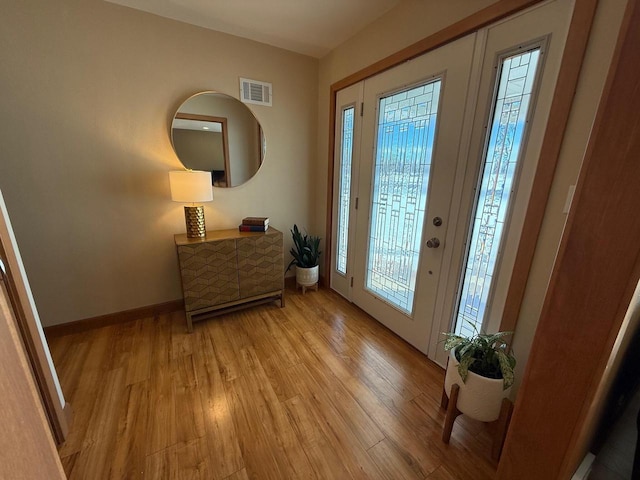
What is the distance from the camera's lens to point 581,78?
999mm

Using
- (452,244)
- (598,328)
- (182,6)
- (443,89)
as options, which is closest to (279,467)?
(598,328)

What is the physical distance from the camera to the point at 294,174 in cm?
265

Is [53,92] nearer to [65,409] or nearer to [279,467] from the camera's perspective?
[65,409]

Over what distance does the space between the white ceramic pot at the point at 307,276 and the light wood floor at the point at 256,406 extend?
1.97ft

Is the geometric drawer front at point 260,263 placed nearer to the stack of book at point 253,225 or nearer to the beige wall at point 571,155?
the stack of book at point 253,225

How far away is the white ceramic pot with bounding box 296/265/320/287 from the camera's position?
8.79 ft

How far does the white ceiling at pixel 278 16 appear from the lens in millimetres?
1737

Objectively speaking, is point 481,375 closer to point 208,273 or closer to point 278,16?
point 208,273

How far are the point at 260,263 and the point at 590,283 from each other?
78.6 inches

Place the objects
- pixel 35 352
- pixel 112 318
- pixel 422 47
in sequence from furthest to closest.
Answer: pixel 112 318 → pixel 422 47 → pixel 35 352

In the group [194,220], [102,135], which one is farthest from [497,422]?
[102,135]

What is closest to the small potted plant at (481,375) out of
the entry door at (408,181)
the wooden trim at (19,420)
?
the entry door at (408,181)

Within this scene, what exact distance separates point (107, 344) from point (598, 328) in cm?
269

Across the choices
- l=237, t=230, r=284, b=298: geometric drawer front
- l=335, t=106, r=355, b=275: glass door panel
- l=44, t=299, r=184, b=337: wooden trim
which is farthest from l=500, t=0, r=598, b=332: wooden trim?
l=44, t=299, r=184, b=337: wooden trim
